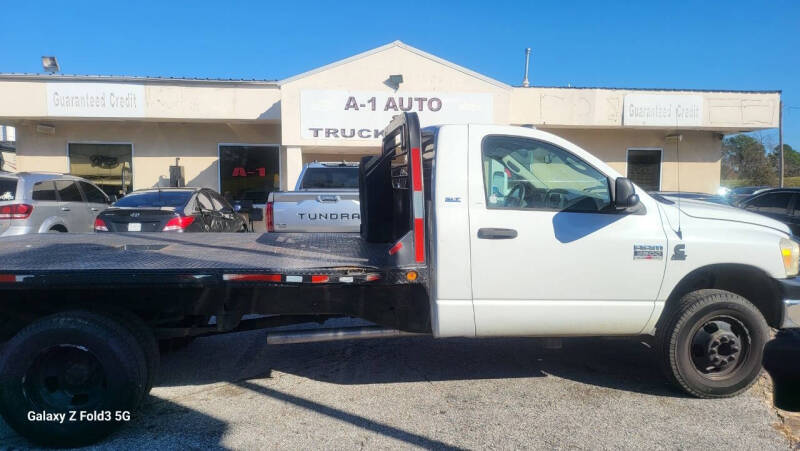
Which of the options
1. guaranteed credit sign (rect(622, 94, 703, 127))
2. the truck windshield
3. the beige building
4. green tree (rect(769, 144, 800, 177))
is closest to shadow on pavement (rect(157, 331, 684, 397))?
the truck windshield

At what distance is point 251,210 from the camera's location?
9.80 m

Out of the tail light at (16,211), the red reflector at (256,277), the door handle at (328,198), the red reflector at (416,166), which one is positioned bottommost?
the red reflector at (256,277)

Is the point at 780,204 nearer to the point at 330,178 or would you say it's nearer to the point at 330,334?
the point at 330,178

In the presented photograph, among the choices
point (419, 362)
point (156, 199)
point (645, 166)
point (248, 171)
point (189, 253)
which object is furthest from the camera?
point (645, 166)

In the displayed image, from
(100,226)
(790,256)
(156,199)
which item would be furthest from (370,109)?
(790,256)

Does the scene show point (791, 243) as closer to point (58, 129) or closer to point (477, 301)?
point (477, 301)

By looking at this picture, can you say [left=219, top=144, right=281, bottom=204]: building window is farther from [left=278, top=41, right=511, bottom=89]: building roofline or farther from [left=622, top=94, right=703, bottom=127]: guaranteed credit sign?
[left=622, top=94, right=703, bottom=127]: guaranteed credit sign

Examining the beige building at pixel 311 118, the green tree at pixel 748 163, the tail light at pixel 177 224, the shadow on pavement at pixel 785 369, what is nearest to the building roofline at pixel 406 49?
the beige building at pixel 311 118

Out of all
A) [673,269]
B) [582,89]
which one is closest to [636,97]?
[582,89]

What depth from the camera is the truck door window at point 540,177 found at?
13.0ft

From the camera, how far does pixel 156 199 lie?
892 cm

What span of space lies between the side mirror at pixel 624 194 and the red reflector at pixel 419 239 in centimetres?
144

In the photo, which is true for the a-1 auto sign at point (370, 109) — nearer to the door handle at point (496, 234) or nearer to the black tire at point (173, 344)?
the black tire at point (173, 344)

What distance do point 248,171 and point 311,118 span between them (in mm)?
3618
